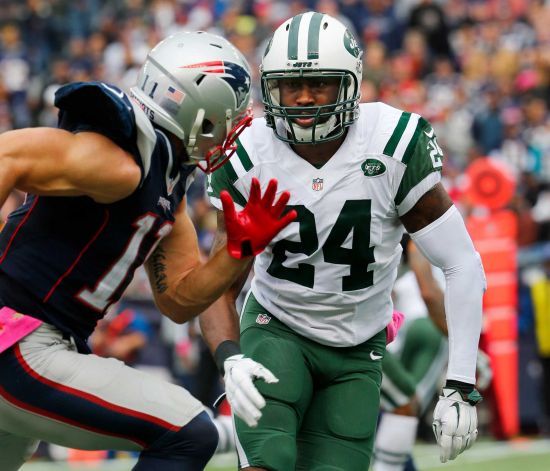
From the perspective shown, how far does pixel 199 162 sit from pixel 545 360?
18.4ft

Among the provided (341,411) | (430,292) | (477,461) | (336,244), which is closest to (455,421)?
(341,411)

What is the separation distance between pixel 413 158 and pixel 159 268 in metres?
0.92

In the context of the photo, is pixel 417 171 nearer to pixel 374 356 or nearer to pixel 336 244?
pixel 336 244

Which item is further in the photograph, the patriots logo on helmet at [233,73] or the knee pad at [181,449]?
the patriots logo on helmet at [233,73]

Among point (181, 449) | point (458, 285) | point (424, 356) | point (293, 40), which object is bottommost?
point (424, 356)

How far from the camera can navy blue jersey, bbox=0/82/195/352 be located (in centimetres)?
366

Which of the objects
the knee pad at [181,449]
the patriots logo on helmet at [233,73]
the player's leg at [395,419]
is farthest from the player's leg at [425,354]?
the knee pad at [181,449]

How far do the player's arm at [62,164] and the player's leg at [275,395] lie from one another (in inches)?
35.5

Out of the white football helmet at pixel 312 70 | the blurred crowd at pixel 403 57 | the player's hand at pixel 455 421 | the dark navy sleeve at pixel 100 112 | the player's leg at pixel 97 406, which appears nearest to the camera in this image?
the dark navy sleeve at pixel 100 112

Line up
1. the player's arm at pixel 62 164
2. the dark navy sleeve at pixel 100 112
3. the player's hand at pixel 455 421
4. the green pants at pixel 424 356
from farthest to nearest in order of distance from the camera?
the green pants at pixel 424 356 < the player's hand at pixel 455 421 < the dark navy sleeve at pixel 100 112 < the player's arm at pixel 62 164

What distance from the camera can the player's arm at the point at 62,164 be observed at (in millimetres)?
3365

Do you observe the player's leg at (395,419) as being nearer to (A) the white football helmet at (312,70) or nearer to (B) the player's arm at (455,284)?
(B) the player's arm at (455,284)

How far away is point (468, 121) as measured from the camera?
12.4m

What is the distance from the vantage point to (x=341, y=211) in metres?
4.11
